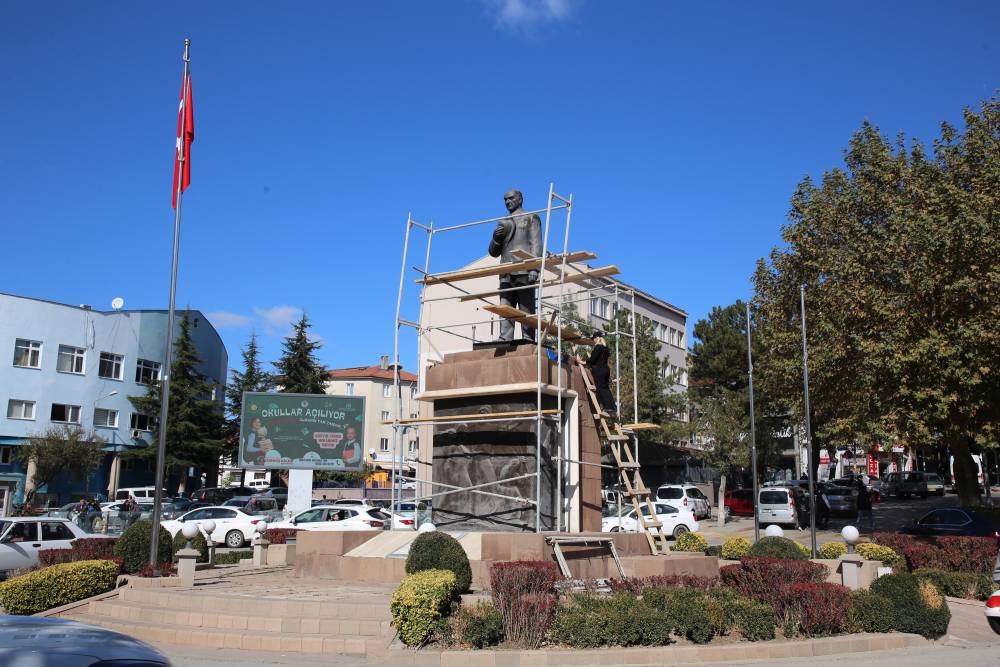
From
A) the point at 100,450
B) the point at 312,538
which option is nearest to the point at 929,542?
the point at 312,538

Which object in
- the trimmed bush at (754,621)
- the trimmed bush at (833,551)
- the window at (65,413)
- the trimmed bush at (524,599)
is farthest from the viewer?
the window at (65,413)

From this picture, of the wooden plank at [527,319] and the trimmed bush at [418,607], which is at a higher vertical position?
the wooden plank at [527,319]

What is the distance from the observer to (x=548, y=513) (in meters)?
13.1

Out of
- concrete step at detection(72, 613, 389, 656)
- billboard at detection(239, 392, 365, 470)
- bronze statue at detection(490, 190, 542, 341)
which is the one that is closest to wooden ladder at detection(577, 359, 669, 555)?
bronze statue at detection(490, 190, 542, 341)

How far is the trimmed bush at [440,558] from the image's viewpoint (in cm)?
1032

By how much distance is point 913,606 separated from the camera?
10.9 meters

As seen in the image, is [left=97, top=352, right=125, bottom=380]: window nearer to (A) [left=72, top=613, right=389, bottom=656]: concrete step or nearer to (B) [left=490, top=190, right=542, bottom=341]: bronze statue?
(B) [left=490, top=190, right=542, bottom=341]: bronze statue

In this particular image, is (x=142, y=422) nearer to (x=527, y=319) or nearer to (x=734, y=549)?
(x=734, y=549)

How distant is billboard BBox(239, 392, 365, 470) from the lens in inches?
1380

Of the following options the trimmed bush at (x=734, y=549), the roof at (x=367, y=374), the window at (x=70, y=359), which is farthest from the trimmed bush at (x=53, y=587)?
the roof at (x=367, y=374)

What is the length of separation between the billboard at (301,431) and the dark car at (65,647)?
31.4m

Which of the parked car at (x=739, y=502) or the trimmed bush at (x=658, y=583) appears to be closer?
the trimmed bush at (x=658, y=583)

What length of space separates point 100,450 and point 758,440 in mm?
32227

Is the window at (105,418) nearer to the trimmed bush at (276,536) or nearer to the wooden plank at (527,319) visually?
the trimmed bush at (276,536)
